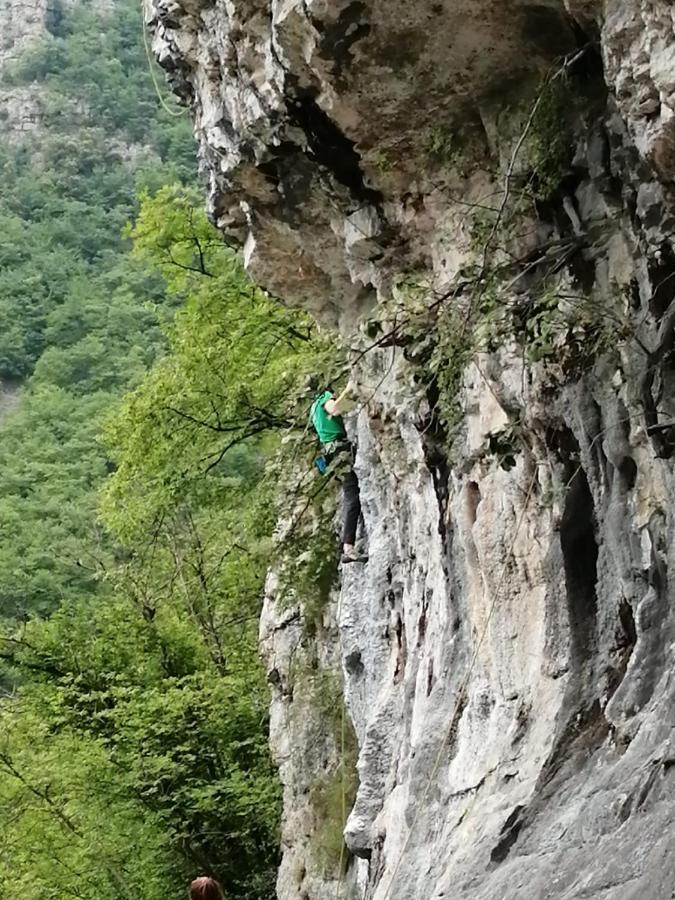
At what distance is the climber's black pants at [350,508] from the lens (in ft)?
26.7

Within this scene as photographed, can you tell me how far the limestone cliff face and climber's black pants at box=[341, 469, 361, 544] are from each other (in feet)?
4.60

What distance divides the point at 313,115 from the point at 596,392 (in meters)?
2.06

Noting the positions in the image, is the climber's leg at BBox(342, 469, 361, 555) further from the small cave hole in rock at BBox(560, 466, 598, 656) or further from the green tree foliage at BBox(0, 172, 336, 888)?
the small cave hole in rock at BBox(560, 466, 598, 656)

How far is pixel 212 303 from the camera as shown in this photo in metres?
12.7

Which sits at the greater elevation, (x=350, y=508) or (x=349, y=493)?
(x=349, y=493)

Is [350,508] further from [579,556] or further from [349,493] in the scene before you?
[579,556]

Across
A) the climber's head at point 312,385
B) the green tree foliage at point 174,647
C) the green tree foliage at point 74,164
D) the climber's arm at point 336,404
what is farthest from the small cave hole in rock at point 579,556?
the green tree foliage at point 74,164

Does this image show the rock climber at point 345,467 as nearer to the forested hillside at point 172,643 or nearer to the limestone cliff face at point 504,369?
the forested hillside at point 172,643

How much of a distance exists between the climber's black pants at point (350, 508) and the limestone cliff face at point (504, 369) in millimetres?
1401

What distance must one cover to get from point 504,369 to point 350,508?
3281 mm

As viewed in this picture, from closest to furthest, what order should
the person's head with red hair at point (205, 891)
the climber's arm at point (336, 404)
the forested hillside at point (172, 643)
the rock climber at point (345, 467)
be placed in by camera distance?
the person's head with red hair at point (205, 891), the climber's arm at point (336, 404), the rock climber at point (345, 467), the forested hillside at point (172, 643)

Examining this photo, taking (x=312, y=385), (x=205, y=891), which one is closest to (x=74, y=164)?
(x=312, y=385)

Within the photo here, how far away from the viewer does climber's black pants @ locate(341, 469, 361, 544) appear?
813 cm

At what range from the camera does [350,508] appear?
26.9ft
